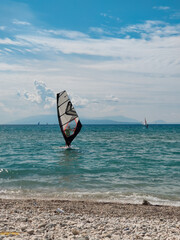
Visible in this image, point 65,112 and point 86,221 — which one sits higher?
point 65,112

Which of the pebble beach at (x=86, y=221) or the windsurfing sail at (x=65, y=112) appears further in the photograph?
the windsurfing sail at (x=65, y=112)

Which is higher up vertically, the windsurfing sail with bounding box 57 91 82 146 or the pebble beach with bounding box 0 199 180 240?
the windsurfing sail with bounding box 57 91 82 146

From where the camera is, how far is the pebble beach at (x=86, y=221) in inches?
251

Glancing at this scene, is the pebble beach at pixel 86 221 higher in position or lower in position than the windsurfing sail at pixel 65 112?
lower

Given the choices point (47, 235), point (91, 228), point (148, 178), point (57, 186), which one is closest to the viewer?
point (47, 235)

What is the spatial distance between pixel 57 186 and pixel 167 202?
5.85m

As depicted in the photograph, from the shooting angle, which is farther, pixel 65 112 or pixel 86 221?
pixel 65 112

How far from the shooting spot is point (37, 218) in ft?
25.8

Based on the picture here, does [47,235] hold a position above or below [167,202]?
above

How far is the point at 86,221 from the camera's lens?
7.86 meters

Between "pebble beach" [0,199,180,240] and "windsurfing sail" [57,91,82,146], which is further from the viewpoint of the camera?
"windsurfing sail" [57,91,82,146]

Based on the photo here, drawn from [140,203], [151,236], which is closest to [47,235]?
[151,236]

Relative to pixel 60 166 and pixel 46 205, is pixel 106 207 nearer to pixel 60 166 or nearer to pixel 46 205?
pixel 46 205

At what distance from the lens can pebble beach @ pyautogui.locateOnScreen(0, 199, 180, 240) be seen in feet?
21.0
